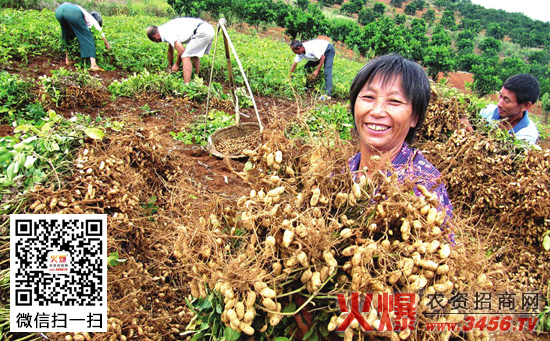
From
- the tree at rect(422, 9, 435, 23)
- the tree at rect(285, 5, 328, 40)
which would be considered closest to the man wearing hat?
the tree at rect(285, 5, 328, 40)

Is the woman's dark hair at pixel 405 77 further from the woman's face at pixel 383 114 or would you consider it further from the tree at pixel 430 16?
the tree at pixel 430 16

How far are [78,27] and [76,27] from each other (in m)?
0.03

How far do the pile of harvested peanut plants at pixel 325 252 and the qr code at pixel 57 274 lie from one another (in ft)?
3.02

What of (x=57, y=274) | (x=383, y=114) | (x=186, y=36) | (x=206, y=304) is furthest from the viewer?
(x=186, y=36)

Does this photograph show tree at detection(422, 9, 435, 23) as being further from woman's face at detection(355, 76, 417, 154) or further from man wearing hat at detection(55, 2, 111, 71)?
woman's face at detection(355, 76, 417, 154)

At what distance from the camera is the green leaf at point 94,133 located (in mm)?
2189

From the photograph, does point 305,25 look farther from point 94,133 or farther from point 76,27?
point 94,133

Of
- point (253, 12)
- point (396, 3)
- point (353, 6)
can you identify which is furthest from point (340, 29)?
point (396, 3)

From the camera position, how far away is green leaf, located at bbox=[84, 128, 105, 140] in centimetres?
219

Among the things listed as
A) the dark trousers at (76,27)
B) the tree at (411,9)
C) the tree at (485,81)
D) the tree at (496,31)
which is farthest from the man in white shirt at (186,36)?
the tree at (411,9)

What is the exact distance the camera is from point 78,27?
616cm

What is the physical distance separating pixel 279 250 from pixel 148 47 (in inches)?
315

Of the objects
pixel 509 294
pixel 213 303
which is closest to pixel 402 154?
pixel 509 294

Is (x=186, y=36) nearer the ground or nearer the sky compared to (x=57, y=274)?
nearer the sky
